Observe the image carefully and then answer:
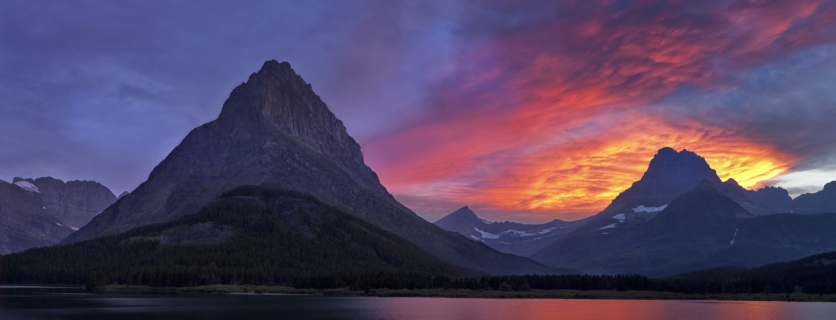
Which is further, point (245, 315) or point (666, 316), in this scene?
point (666, 316)

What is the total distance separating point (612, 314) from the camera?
14112cm

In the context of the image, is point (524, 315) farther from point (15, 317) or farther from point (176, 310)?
point (15, 317)

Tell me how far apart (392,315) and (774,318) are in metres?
Result: 93.0

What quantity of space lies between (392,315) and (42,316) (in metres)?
74.3

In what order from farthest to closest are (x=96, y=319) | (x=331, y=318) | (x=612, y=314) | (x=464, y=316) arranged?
(x=612, y=314), (x=464, y=316), (x=331, y=318), (x=96, y=319)

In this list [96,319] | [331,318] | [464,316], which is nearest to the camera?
[96,319]

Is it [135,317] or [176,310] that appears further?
[176,310]

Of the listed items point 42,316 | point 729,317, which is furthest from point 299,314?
point 729,317

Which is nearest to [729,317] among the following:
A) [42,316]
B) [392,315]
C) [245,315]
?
[392,315]

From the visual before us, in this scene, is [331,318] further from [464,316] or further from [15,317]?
[15,317]

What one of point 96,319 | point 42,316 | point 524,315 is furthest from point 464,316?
point 42,316

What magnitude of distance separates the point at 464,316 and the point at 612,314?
40223 mm

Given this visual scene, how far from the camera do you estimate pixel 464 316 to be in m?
131

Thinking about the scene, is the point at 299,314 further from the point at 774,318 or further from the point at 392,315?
the point at 774,318
